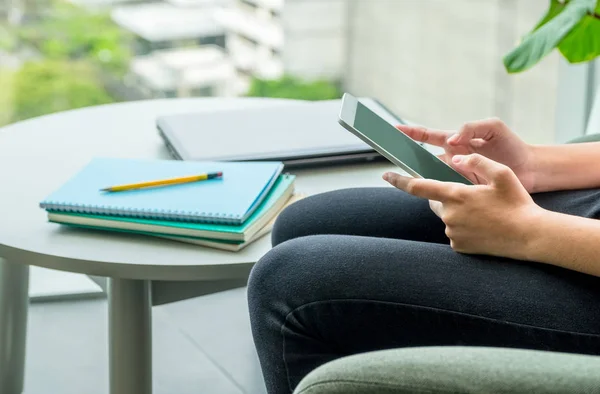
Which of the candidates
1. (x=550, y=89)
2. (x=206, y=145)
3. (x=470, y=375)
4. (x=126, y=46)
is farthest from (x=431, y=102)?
(x=470, y=375)

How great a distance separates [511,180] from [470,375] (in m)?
0.33

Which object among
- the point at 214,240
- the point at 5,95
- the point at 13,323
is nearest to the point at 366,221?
the point at 214,240

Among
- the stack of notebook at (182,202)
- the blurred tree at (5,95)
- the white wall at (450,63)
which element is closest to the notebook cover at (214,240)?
the stack of notebook at (182,202)

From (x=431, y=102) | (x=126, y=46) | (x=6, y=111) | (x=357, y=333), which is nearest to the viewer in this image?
(x=357, y=333)

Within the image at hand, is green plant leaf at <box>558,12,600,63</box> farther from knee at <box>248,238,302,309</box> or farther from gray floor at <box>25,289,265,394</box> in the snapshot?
knee at <box>248,238,302,309</box>

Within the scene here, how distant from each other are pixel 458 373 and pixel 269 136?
0.85 meters

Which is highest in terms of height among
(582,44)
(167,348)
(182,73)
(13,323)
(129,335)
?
(582,44)

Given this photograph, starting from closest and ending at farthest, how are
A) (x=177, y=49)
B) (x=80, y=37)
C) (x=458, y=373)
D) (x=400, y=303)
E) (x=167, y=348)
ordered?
(x=458, y=373) < (x=400, y=303) < (x=167, y=348) < (x=80, y=37) < (x=177, y=49)

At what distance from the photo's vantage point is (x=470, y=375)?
0.69m

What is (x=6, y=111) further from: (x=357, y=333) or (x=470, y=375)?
(x=470, y=375)

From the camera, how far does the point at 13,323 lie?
1.52 metres

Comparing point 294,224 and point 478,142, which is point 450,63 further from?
point 294,224

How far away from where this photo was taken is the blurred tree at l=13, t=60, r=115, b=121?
2723mm

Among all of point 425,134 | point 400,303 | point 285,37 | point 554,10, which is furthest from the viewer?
point 285,37
